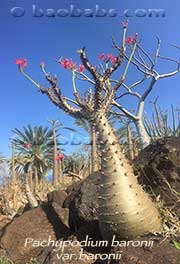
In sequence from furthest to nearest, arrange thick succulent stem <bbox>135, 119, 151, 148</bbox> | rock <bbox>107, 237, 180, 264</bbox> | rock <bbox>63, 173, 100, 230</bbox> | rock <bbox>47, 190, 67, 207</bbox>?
1. thick succulent stem <bbox>135, 119, 151, 148</bbox>
2. rock <bbox>47, 190, 67, 207</bbox>
3. rock <bbox>63, 173, 100, 230</bbox>
4. rock <bbox>107, 237, 180, 264</bbox>

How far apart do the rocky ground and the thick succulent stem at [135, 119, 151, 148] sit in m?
4.09

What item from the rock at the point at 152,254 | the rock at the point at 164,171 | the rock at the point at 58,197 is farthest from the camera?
the rock at the point at 58,197

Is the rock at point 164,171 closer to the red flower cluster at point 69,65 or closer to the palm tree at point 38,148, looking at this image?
the red flower cluster at point 69,65

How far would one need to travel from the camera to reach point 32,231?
4.89 m

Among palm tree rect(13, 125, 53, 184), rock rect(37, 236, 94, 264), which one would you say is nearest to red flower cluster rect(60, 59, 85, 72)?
rock rect(37, 236, 94, 264)

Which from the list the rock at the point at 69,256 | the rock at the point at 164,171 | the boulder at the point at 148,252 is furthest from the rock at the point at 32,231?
the boulder at the point at 148,252

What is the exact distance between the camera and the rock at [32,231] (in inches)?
184

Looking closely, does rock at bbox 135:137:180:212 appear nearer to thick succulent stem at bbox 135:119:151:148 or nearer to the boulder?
the boulder

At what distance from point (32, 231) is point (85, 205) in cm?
79

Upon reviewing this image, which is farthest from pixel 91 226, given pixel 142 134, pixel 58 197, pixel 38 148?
pixel 38 148

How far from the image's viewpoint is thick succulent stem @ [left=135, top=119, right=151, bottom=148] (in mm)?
9250

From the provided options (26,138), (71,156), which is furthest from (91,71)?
(26,138)

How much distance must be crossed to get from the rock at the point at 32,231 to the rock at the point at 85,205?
0.53ft

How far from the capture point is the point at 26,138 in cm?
2747
